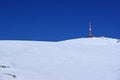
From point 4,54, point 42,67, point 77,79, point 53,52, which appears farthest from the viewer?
point 53,52

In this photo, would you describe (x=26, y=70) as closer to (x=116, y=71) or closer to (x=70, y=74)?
(x=70, y=74)

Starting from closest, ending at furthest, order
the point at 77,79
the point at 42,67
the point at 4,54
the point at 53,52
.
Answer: the point at 77,79 → the point at 42,67 → the point at 4,54 → the point at 53,52

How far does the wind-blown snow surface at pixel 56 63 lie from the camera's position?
579 inches

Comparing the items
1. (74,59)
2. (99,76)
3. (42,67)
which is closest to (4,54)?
(42,67)

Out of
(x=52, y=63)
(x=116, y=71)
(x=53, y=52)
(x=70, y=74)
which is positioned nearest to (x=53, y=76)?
(x=70, y=74)

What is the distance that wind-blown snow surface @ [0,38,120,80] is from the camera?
14705 mm

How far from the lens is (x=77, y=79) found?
585 inches

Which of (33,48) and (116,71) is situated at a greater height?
(33,48)

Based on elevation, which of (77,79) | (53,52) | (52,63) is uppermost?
(53,52)

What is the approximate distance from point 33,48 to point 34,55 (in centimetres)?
190

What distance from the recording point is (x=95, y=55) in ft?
65.3

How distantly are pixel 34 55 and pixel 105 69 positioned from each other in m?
4.53

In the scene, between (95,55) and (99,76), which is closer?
(99,76)

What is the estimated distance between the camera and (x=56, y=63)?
17.1m
